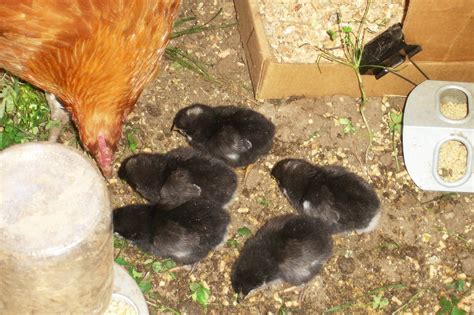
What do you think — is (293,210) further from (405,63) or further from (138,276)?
(405,63)

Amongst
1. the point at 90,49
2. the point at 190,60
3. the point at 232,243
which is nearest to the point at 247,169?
the point at 232,243

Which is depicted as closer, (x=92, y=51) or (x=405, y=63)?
(x=92, y=51)

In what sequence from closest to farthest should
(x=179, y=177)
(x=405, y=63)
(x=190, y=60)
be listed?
(x=179, y=177)
(x=405, y=63)
(x=190, y=60)

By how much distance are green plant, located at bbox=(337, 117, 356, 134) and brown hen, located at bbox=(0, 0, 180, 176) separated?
1.33 meters

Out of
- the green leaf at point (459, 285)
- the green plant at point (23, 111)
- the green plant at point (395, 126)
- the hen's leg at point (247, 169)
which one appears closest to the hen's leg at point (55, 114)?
the green plant at point (23, 111)

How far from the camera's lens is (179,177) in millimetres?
3223

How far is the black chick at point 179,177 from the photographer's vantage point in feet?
10.6

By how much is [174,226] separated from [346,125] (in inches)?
55.4

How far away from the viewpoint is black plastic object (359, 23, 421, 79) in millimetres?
3643

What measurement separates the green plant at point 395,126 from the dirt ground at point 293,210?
2 cm

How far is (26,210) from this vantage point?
1839 millimetres

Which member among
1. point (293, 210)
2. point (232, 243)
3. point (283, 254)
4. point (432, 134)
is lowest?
point (232, 243)

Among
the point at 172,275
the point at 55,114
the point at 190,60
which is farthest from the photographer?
the point at 190,60

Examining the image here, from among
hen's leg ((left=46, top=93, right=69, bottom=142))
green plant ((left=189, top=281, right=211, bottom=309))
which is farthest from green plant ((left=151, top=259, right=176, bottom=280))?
hen's leg ((left=46, top=93, right=69, bottom=142))
